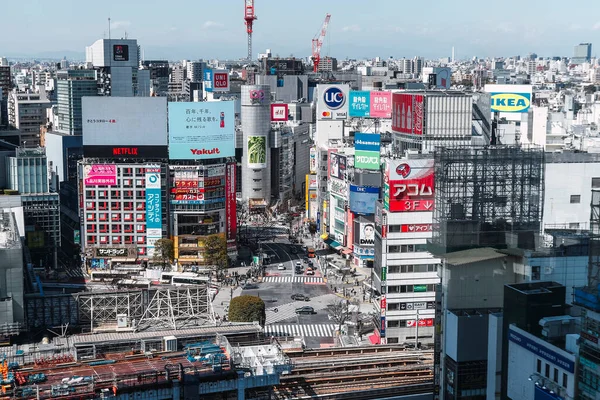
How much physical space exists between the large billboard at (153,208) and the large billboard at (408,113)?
41.3 ft

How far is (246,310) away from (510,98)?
2648cm

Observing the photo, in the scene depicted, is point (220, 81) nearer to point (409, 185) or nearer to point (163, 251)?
point (163, 251)

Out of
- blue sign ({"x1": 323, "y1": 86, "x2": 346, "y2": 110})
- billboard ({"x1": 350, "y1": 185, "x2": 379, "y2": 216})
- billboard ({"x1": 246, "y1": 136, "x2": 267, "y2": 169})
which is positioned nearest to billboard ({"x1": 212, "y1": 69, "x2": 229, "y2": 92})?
billboard ({"x1": 246, "y1": 136, "x2": 267, "y2": 169})

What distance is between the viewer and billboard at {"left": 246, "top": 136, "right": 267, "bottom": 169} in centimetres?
6212

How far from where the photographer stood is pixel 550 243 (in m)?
26.4

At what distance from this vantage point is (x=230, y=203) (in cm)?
4828

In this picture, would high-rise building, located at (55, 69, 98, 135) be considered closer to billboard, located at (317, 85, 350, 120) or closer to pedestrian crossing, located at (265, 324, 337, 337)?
billboard, located at (317, 85, 350, 120)

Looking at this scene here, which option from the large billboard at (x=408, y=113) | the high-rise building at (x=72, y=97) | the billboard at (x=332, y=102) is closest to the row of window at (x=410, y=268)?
the large billboard at (x=408, y=113)

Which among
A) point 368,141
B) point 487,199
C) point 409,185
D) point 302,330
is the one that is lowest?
point 302,330

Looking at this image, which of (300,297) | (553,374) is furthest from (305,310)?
(553,374)

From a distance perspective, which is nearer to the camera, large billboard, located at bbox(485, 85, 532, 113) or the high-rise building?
large billboard, located at bbox(485, 85, 532, 113)

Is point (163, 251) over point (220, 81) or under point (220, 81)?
under

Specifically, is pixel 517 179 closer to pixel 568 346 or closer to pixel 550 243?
pixel 550 243

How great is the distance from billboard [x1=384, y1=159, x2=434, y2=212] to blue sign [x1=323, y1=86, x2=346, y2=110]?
98.9 feet
